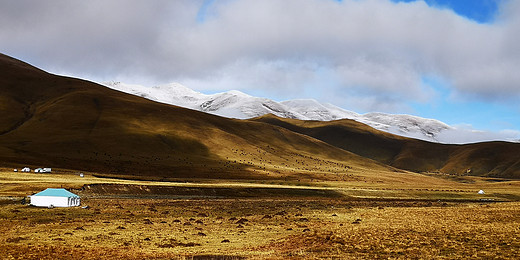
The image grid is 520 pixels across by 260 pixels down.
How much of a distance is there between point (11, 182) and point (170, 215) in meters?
43.4

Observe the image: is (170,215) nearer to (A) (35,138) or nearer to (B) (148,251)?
(B) (148,251)

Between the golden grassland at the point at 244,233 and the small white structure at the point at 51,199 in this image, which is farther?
the small white structure at the point at 51,199

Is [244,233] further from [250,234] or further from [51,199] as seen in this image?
[51,199]

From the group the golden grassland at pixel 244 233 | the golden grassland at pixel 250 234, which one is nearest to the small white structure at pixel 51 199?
the golden grassland at pixel 244 233

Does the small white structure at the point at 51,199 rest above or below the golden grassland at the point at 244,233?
above

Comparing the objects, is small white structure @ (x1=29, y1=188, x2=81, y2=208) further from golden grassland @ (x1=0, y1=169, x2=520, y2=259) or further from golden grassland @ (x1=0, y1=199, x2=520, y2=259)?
golden grassland @ (x1=0, y1=199, x2=520, y2=259)

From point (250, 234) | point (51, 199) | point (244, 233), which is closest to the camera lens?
point (250, 234)

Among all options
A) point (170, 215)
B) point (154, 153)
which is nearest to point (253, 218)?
point (170, 215)

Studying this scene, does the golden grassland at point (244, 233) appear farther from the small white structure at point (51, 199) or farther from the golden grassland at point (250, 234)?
the small white structure at point (51, 199)

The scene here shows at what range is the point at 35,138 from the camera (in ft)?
593

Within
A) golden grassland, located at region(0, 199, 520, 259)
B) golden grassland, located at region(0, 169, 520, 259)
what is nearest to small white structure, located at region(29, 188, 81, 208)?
golden grassland, located at region(0, 169, 520, 259)

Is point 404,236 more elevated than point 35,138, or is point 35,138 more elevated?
point 35,138

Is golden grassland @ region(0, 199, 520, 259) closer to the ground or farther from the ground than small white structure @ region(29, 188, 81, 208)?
closer to the ground

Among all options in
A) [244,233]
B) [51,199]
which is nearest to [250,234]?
[244,233]
